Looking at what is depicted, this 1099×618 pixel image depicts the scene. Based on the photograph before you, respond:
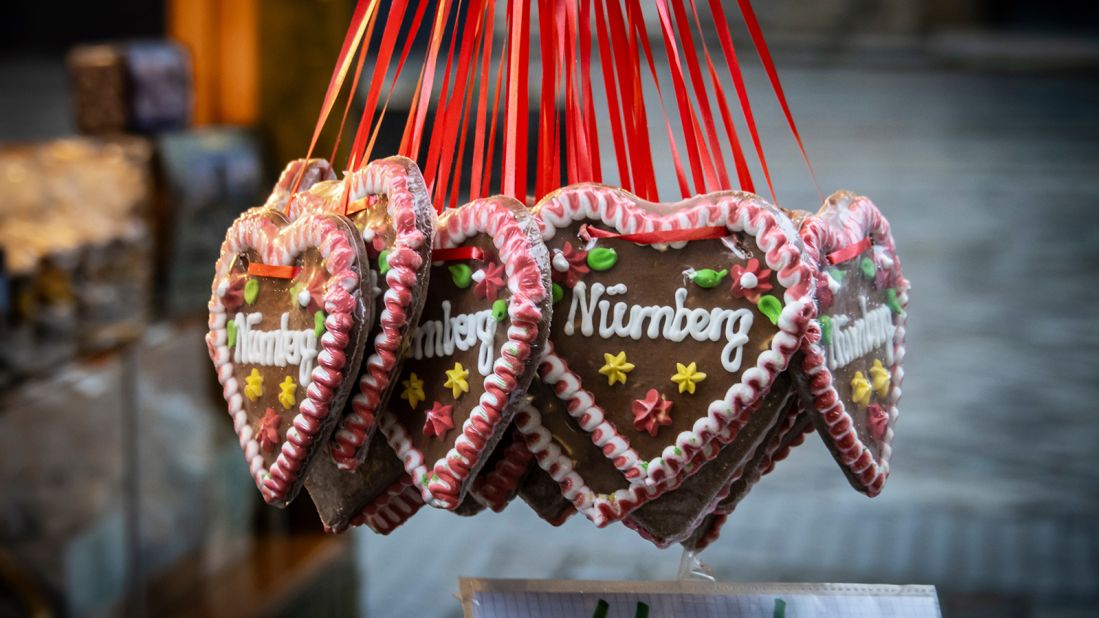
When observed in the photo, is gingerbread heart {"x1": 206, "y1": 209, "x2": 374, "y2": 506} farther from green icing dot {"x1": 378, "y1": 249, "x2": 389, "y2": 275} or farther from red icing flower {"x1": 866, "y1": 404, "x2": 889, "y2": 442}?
red icing flower {"x1": 866, "y1": 404, "x2": 889, "y2": 442}

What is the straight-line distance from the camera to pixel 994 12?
329cm

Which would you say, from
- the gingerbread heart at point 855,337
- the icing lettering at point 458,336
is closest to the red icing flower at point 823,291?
the gingerbread heart at point 855,337

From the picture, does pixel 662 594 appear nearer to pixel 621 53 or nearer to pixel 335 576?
pixel 621 53

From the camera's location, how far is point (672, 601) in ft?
2.90

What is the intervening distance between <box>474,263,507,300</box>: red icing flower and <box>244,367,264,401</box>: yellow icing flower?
0.18 meters

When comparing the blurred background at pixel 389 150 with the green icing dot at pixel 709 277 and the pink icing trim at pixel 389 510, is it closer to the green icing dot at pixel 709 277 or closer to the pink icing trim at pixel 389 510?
the pink icing trim at pixel 389 510

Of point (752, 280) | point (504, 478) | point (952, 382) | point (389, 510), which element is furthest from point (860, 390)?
point (952, 382)

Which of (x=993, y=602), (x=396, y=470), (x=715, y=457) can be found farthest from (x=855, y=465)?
(x=993, y=602)

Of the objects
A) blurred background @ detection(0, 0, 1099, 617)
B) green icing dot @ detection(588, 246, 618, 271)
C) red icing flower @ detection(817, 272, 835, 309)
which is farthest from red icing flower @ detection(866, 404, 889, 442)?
blurred background @ detection(0, 0, 1099, 617)

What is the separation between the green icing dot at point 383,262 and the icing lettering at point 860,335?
0.29m

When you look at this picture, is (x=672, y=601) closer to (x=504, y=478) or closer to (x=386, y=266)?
(x=504, y=478)

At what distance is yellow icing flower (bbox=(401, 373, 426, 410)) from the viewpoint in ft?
2.72

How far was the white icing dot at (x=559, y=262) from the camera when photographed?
30.8 inches

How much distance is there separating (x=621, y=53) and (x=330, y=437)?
358mm
